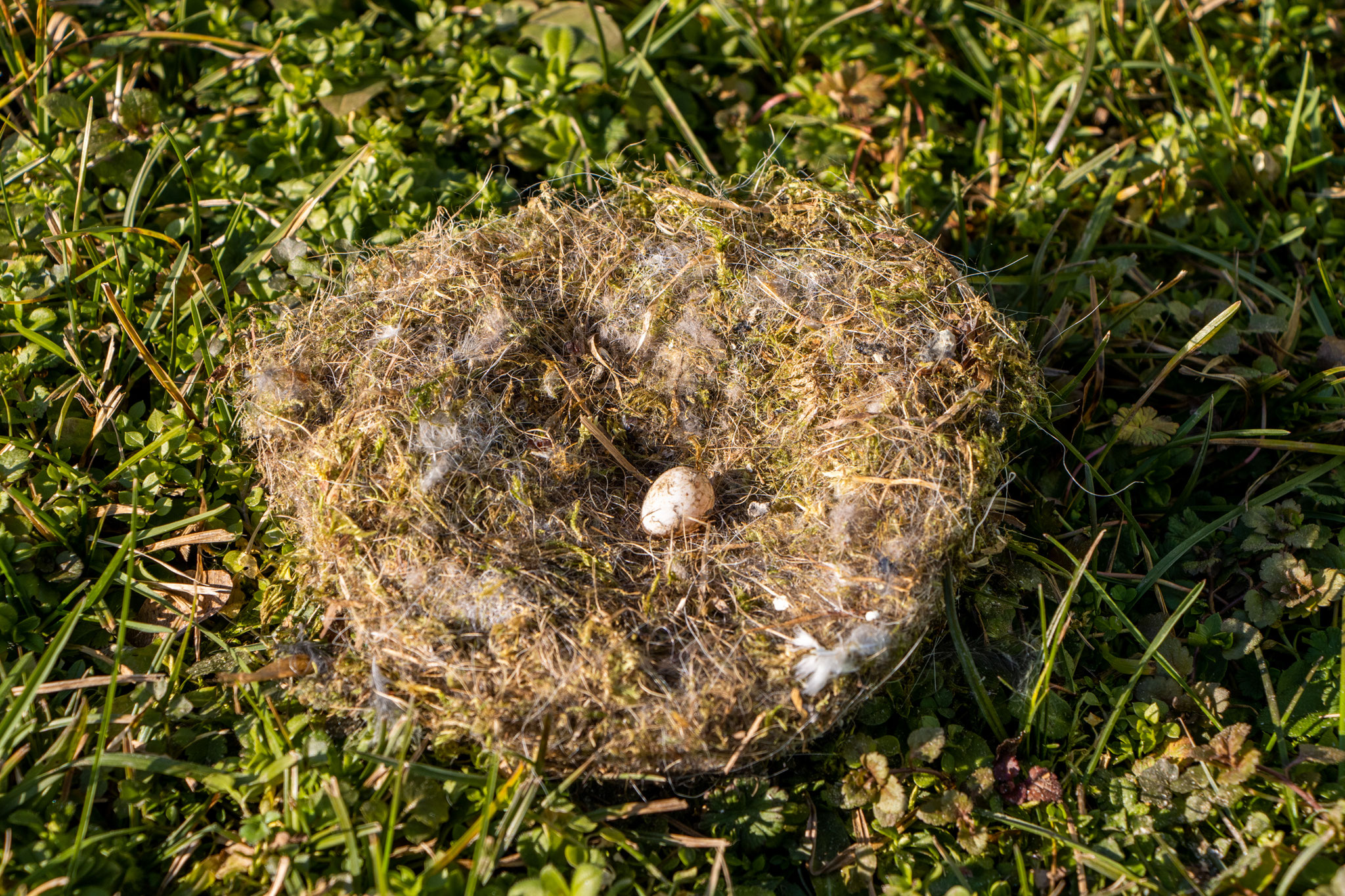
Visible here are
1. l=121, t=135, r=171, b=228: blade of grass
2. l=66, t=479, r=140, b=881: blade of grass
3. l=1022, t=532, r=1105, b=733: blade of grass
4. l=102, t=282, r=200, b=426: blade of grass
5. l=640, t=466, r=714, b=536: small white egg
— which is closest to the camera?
l=66, t=479, r=140, b=881: blade of grass

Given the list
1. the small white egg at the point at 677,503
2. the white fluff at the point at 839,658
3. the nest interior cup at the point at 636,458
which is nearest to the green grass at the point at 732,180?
the nest interior cup at the point at 636,458

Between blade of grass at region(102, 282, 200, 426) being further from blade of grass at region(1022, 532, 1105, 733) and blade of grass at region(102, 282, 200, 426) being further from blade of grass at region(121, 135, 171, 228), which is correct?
blade of grass at region(1022, 532, 1105, 733)

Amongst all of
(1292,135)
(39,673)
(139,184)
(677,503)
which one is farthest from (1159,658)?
(139,184)

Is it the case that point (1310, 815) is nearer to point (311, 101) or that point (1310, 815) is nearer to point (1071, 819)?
point (1071, 819)

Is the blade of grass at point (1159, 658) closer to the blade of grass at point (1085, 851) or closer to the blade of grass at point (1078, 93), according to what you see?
the blade of grass at point (1085, 851)

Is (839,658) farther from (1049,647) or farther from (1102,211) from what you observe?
(1102,211)


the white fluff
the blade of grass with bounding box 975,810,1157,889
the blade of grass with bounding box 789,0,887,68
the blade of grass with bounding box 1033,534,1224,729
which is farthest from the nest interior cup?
the blade of grass with bounding box 789,0,887,68
